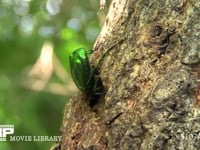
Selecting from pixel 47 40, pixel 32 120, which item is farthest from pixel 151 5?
pixel 47 40

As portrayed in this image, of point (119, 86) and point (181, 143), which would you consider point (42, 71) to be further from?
point (181, 143)

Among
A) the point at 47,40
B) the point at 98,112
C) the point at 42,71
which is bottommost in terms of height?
the point at 98,112
